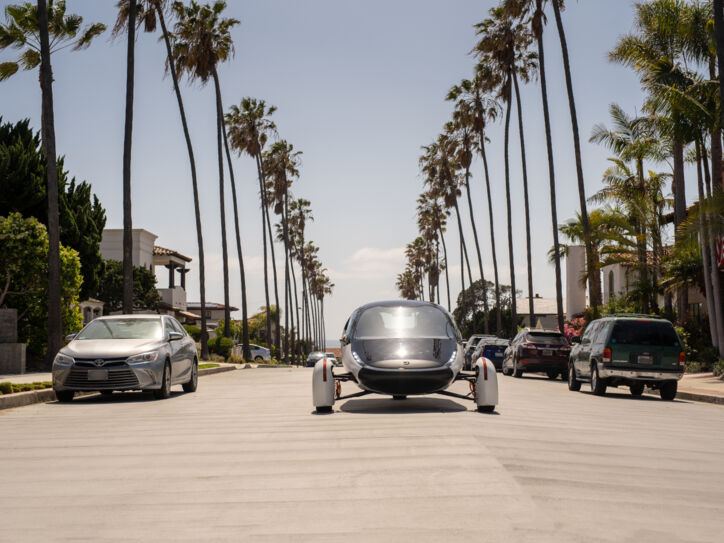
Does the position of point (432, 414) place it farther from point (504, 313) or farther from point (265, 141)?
point (504, 313)

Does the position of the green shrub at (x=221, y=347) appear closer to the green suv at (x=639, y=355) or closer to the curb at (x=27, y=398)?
the curb at (x=27, y=398)

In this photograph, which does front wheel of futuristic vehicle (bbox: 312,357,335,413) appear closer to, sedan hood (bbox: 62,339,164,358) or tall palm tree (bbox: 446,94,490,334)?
sedan hood (bbox: 62,339,164,358)

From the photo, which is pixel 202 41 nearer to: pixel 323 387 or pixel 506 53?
pixel 506 53

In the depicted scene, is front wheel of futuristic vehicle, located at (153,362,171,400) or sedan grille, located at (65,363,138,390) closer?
sedan grille, located at (65,363,138,390)

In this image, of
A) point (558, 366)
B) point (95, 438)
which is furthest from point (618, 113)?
point (95, 438)

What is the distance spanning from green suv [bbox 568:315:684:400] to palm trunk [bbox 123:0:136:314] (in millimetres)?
17026

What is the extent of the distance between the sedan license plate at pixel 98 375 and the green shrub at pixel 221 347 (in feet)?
122

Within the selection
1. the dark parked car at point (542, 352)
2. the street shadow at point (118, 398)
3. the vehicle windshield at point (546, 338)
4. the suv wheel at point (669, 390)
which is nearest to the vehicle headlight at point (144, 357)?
the street shadow at point (118, 398)

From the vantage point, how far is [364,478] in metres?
7.71

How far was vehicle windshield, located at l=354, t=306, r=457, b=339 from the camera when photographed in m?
14.1

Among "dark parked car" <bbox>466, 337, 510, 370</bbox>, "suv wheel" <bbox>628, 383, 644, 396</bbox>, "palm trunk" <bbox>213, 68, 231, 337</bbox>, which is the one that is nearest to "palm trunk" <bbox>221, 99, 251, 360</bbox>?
"palm trunk" <bbox>213, 68, 231, 337</bbox>

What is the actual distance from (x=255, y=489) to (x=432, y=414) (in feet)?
18.3

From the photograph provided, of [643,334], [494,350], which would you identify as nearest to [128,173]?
[494,350]

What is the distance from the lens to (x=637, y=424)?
13094 millimetres
